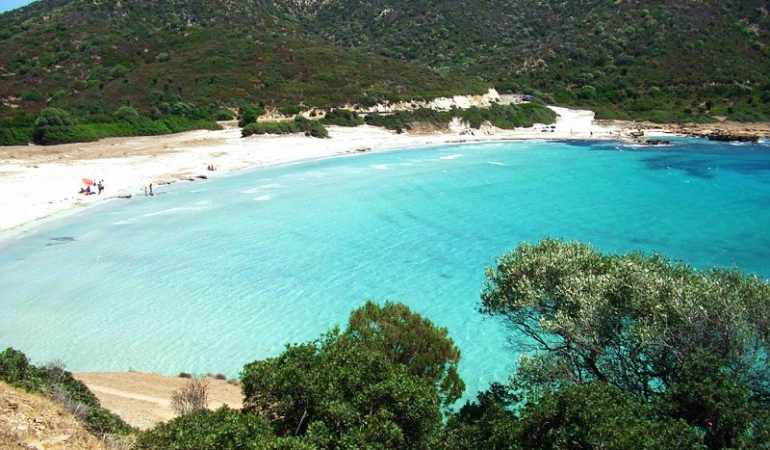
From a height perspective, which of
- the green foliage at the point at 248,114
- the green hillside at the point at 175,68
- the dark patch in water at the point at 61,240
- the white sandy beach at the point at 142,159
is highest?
the green hillside at the point at 175,68

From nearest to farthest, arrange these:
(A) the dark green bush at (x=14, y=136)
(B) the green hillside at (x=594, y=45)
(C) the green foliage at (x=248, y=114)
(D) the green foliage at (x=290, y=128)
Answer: (A) the dark green bush at (x=14, y=136)
(D) the green foliage at (x=290, y=128)
(C) the green foliage at (x=248, y=114)
(B) the green hillside at (x=594, y=45)

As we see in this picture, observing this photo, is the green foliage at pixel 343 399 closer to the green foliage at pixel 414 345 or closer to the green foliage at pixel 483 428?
the green foliage at pixel 483 428

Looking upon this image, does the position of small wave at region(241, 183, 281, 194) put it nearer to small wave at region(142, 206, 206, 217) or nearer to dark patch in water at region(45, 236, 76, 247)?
small wave at region(142, 206, 206, 217)

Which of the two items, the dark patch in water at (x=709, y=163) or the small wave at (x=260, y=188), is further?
the dark patch in water at (x=709, y=163)

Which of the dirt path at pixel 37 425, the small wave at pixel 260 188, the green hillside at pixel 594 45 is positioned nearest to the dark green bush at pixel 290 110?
the small wave at pixel 260 188

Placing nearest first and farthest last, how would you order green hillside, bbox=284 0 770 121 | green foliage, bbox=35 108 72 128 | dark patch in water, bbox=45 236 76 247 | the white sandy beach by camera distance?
1. dark patch in water, bbox=45 236 76 247
2. the white sandy beach
3. green foliage, bbox=35 108 72 128
4. green hillside, bbox=284 0 770 121

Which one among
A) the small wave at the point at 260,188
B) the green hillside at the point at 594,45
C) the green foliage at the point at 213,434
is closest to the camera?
the green foliage at the point at 213,434

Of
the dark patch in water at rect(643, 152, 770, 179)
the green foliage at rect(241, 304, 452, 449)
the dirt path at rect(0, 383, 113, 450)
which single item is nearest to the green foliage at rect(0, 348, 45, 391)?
the dirt path at rect(0, 383, 113, 450)

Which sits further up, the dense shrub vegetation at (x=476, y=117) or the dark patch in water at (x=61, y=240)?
the dense shrub vegetation at (x=476, y=117)

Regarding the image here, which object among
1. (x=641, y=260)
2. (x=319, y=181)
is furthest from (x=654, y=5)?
(x=641, y=260)
